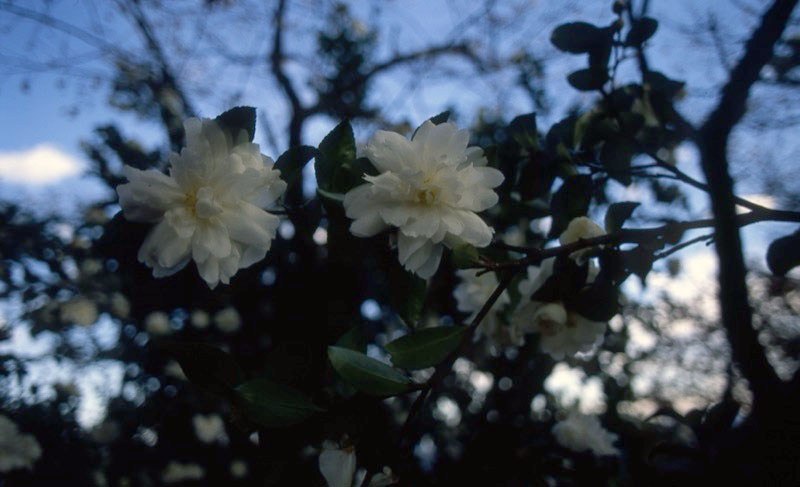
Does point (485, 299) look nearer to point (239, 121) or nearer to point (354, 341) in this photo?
point (354, 341)

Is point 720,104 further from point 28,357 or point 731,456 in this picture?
point 28,357

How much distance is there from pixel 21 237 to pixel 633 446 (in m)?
2.82

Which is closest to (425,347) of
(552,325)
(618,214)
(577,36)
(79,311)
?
(552,325)

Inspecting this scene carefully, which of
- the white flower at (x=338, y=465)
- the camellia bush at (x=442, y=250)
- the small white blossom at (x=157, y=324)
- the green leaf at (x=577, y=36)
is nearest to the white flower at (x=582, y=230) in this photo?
the camellia bush at (x=442, y=250)

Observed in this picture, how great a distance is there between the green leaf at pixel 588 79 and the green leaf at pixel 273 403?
0.77 meters

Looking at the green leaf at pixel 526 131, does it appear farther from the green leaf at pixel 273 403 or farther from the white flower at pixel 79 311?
the white flower at pixel 79 311

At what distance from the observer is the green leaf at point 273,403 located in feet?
1.84

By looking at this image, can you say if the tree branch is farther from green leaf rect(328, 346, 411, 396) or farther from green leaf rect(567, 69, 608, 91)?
green leaf rect(567, 69, 608, 91)

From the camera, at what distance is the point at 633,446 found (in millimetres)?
1482

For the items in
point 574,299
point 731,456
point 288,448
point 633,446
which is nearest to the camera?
point 731,456

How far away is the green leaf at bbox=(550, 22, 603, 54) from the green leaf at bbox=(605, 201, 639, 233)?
1.14 feet

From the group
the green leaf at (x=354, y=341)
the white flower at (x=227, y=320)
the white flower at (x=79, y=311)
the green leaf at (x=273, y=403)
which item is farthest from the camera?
the white flower at (x=227, y=320)

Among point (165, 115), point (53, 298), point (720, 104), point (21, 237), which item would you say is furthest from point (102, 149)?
point (720, 104)

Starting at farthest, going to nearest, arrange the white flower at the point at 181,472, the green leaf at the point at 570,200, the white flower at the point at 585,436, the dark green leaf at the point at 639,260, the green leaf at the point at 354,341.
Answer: the white flower at the point at 181,472, the white flower at the point at 585,436, the green leaf at the point at 570,200, the dark green leaf at the point at 639,260, the green leaf at the point at 354,341
